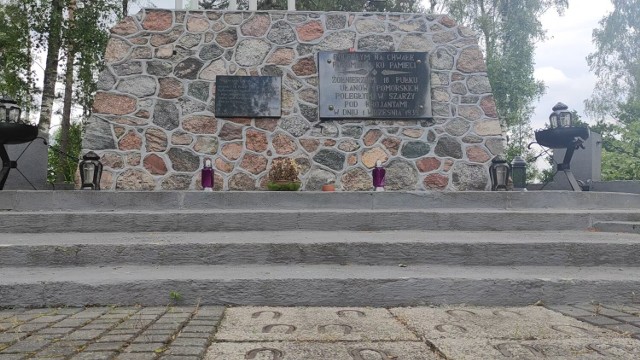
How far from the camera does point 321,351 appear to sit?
2275 mm

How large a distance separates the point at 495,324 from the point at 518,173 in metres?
4.71

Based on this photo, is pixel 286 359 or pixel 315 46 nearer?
pixel 286 359

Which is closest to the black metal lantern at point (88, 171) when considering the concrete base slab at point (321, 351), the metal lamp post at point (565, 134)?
the concrete base slab at point (321, 351)

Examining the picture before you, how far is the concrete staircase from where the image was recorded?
3.23 metres

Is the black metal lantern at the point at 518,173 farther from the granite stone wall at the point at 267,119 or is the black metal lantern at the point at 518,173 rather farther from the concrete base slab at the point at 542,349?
the concrete base slab at the point at 542,349

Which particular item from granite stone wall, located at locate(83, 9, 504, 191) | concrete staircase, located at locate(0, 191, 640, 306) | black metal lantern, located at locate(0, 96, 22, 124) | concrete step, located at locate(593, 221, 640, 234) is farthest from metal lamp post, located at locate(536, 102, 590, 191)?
black metal lantern, located at locate(0, 96, 22, 124)

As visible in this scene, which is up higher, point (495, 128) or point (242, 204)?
point (495, 128)

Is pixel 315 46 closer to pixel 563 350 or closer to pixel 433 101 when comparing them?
pixel 433 101

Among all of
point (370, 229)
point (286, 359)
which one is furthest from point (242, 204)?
point (286, 359)

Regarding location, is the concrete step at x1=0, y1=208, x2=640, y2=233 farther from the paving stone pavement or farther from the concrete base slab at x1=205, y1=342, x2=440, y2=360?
the concrete base slab at x1=205, y1=342, x2=440, y2=360

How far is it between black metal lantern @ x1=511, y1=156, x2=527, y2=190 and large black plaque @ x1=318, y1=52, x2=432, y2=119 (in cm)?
145

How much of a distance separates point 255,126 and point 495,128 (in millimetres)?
3747

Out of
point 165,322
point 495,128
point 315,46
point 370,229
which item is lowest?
point 165,322

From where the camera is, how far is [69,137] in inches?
597
